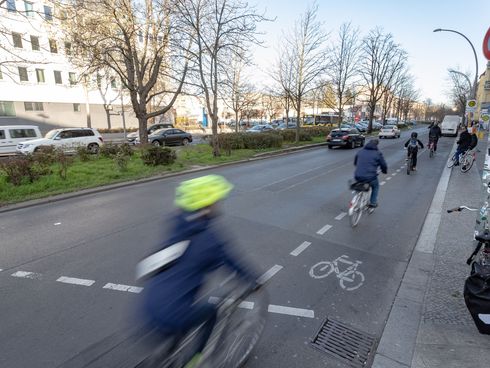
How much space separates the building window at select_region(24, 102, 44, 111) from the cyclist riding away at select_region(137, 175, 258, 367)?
4387 cm

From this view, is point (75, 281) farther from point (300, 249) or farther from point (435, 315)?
point (435, 315)

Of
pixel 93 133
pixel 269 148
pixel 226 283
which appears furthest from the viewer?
pixel 269 148

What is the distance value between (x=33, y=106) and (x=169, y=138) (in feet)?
77.1

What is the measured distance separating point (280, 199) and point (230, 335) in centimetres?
600

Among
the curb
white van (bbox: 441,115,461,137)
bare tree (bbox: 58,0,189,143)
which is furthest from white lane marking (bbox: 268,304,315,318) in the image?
white van (bbox: 441,115,461,137)

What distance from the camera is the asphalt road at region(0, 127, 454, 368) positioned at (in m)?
3.05

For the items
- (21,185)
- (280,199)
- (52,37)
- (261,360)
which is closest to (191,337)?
(261,360)

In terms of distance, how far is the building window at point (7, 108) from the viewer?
1368 inches

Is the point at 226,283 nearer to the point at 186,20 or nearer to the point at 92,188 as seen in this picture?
the point at 92,188

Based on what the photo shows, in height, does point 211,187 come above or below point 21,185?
above

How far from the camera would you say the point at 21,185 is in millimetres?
9703

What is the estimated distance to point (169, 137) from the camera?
25.4 metres

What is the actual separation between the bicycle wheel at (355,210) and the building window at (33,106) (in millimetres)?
42473

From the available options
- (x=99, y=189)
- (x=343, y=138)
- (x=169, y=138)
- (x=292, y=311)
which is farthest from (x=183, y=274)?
(x=169, y=138)
